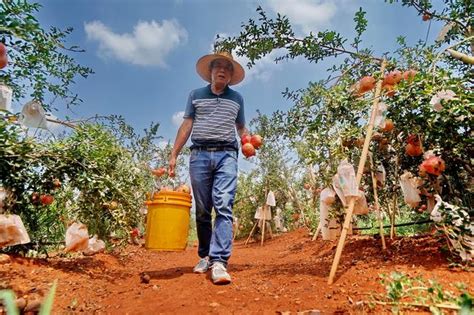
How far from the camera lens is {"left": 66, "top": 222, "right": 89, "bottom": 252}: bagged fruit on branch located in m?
3.63

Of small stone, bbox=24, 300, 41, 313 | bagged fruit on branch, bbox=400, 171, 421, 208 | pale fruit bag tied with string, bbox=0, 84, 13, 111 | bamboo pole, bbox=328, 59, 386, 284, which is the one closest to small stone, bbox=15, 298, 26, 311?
small stone, bbox=24, 300, 41, 313

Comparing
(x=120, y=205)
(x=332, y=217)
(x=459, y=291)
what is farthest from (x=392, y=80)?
(x=120, y=205)

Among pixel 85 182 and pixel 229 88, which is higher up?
pixel 229 88

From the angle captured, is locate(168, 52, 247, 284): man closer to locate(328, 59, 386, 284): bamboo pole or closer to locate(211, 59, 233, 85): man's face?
locate(211, 59, 233, 85): man's face

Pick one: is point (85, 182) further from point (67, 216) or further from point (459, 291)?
point (459, 291)

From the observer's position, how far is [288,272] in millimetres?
3174

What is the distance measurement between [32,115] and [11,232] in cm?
112

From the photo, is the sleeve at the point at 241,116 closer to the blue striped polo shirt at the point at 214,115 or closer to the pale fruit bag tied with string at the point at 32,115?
the blue striped polo shirt at the point at 214,115

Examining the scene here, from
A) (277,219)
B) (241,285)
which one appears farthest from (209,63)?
(277,219)

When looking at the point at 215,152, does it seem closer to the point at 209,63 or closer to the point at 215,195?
the point at 215,195

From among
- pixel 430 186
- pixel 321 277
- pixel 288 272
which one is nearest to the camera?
pixel 321 277

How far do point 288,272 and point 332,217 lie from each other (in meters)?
0.63

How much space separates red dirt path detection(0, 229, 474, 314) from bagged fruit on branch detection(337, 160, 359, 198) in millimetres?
592

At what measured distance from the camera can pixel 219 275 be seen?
2.71 meters
